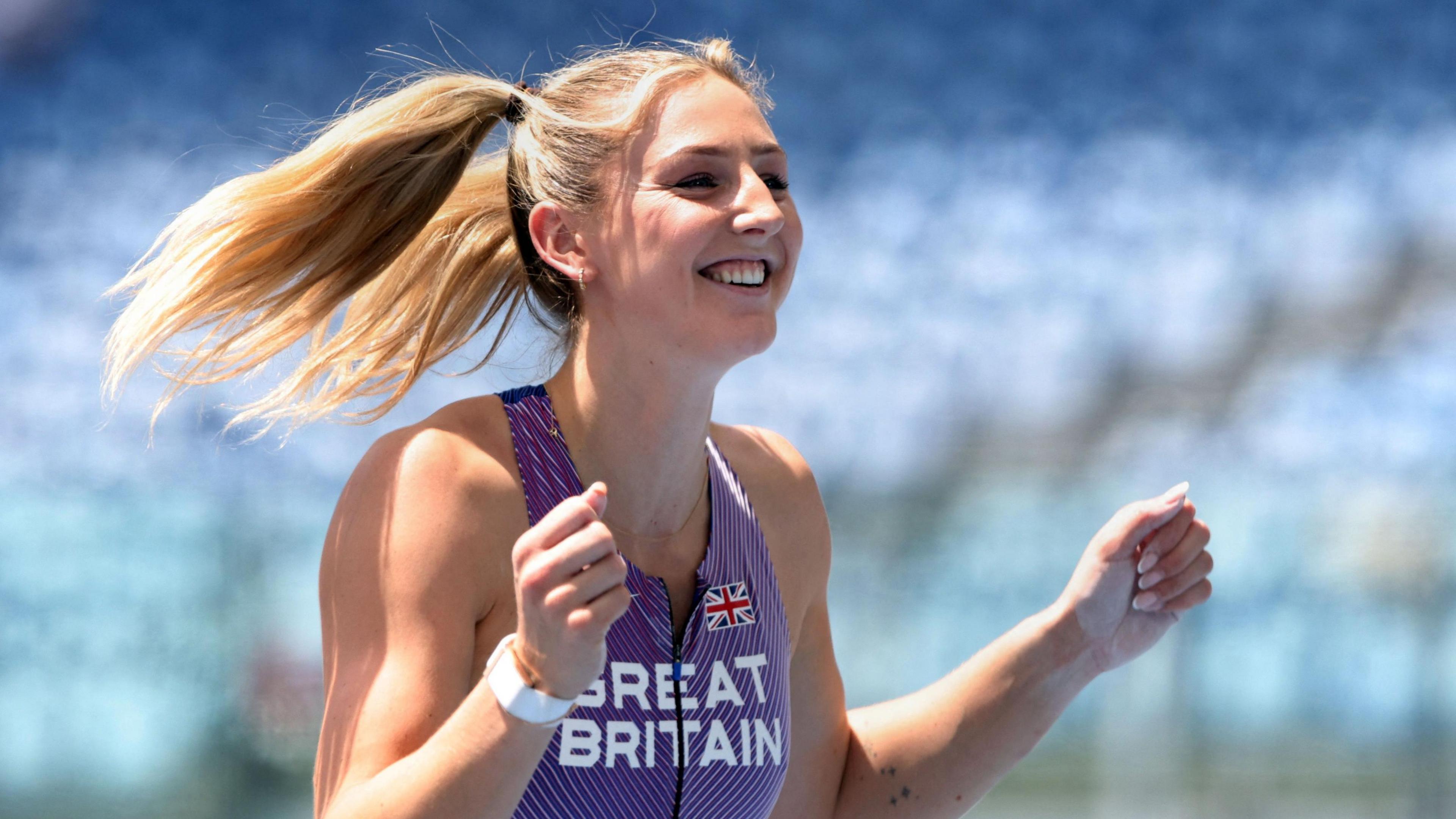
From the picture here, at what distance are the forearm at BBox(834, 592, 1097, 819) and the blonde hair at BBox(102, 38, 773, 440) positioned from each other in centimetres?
56

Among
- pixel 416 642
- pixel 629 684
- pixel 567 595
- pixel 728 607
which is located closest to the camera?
pixel 567 595

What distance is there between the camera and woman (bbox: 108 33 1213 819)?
3.57 ft

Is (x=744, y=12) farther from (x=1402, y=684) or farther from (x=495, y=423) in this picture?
(x=495, y=423)

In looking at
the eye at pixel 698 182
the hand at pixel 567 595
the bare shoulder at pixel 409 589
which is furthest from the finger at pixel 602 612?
the eye at pixel 698 182

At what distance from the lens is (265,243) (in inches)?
51.6

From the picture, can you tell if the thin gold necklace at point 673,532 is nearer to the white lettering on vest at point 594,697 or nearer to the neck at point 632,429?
the neck at point 632,429

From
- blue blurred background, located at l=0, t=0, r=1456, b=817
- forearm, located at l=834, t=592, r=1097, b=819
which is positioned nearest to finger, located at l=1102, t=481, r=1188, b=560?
forearm, located at l=834, t=592, r=1097, b=819

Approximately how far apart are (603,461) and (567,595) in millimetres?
400

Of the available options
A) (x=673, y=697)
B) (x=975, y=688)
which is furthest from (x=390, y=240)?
(x=975, y=688)

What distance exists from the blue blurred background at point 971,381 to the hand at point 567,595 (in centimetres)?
260

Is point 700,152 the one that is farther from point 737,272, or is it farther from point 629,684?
point 629,684

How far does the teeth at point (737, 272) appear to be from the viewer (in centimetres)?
119

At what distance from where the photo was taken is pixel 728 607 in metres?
1.25

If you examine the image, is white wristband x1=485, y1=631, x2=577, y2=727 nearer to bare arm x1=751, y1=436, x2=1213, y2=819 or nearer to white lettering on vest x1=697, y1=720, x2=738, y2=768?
white lettering on vest x1=697, y1=720, x2=738, y2=768
